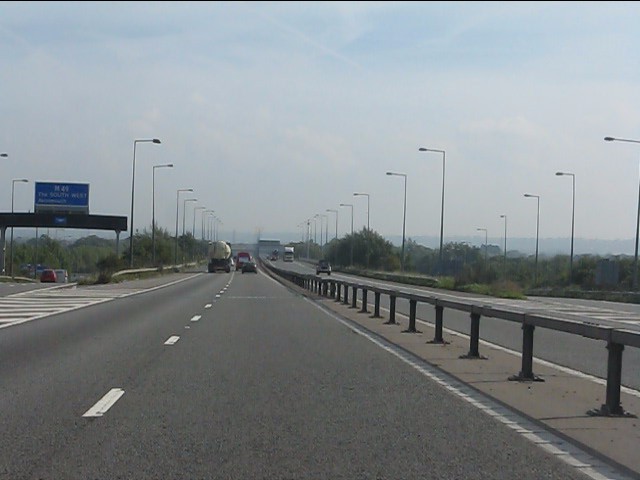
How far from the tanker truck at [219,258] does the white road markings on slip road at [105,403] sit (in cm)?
10776

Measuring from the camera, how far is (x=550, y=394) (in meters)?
13.6

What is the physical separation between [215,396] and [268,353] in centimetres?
575

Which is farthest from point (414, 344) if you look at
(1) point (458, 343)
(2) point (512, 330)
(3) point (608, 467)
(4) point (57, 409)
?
(3) point (608, 467)

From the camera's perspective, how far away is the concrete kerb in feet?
33.1

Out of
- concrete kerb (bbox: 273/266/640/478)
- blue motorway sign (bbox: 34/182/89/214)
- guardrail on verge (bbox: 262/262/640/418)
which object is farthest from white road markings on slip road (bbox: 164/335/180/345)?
blue motorway sign (bbox: 34/182/89/214)

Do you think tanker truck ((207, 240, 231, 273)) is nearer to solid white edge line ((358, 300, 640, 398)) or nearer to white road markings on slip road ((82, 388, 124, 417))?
solid white edge line ((358, 300, 640, 398))

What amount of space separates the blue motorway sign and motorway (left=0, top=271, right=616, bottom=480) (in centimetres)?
6338

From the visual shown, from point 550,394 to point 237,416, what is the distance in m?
4.70

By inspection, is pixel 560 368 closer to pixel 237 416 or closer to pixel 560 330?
pixel 560 330

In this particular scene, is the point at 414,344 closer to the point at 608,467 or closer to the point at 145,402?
the point at 145,402

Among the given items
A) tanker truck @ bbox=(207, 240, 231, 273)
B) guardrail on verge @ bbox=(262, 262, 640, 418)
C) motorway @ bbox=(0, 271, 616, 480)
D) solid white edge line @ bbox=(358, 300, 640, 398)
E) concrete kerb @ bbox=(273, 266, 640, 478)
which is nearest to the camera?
motorway @ bbox=(0, 271, 616, 480)

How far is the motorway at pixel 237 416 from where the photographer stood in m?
8.72

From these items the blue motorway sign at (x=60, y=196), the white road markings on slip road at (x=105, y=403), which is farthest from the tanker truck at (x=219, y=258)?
the white road markings on slip road at (x=105, y=403)

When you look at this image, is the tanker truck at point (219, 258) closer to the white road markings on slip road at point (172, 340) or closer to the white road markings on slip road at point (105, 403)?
the white road markings on slip road at point (172, 340)
